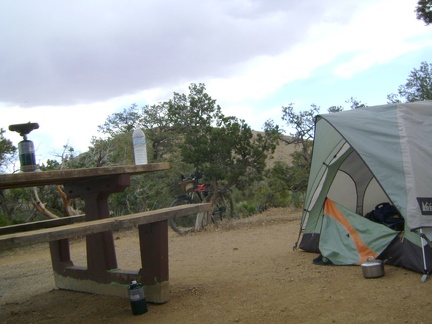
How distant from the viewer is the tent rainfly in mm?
4121

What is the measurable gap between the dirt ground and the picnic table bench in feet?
0.45

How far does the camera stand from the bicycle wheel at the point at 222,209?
9.51 metres

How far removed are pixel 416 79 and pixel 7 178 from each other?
1386 centimetres

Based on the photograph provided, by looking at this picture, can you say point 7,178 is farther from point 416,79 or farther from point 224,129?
point 416,79

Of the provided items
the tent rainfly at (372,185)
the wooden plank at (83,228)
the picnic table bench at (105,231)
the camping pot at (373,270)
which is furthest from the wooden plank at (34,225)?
the camping pot at (373,270)

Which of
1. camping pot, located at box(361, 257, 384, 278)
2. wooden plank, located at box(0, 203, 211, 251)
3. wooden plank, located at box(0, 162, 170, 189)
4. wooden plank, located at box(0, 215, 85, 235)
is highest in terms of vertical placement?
wooden plank, located at box(0, 162, 170, 189)

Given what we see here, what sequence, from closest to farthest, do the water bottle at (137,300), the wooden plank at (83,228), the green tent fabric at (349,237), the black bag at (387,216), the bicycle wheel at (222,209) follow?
the wooden plank at (83,228) < the water bottle at (137,300) < the green tent fabric at (349,237) < the black bag at (387,216) < the bicycle wheel at (222,209)

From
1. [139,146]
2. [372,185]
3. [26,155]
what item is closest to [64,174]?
[26,155]

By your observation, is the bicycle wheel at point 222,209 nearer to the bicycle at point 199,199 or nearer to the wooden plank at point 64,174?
the bicycle at point 199,199

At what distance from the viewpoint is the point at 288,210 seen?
396 inches

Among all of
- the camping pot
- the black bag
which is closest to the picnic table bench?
the camping pot

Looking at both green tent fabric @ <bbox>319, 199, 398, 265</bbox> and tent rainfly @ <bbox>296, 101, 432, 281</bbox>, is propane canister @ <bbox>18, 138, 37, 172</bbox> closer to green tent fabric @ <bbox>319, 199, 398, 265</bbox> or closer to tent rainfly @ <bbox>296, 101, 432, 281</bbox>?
tent rainfly @ <bbox>296, 101, 432, 281</bbox>

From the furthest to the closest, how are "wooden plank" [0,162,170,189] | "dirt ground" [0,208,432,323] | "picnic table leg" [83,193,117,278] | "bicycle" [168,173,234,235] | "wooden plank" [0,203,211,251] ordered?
"bicycle" [168,173,234,235], "picnic table leg" [83,193,117,278], "dirt ground" [0,208,432,323], "wooden plank" [0,162,170,189], "wooden plank" [0,203,211,251]

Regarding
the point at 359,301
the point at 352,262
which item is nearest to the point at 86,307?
the point at 359,301
